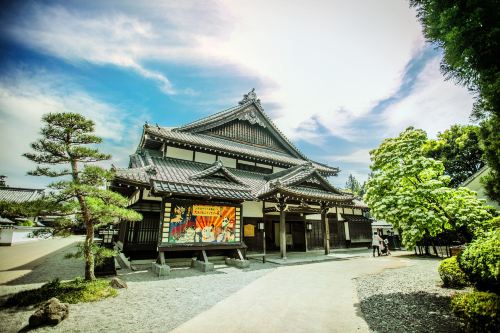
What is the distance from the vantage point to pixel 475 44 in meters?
4.92

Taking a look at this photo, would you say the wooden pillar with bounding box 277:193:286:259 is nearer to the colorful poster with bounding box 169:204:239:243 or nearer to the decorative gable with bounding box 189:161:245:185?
the decorative gable with bounding box 189:161:245:185

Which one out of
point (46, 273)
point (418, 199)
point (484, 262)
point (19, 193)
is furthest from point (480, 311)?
point (19, 193)

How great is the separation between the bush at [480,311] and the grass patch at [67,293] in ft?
27.8

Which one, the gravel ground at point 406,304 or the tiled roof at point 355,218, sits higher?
the tiled roof at point 355,218

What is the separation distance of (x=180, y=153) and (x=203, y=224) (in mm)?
6055

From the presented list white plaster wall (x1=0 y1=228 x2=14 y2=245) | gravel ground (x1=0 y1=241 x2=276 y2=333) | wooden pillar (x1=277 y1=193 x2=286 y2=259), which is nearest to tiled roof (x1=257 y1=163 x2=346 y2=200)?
wooden pillar (x1=277 y1=193 x2=286 y2=259)

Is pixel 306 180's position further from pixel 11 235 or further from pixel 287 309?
pixel 11 235

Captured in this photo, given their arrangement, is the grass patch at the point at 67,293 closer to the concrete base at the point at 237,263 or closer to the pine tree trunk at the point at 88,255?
the pine tree trunk at the point at 88,255

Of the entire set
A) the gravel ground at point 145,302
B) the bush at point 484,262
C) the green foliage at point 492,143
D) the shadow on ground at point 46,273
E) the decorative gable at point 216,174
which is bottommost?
the shadow on ground at point 46,273

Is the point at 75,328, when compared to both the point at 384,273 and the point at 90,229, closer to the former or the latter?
the point at 90,229

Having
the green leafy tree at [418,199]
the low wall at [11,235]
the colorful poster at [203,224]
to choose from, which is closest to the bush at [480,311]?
the green leafy tree at [418,199]

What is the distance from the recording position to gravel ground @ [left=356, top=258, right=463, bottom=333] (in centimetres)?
477

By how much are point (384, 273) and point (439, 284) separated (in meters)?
2.60

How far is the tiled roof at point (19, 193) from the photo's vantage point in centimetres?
3360
